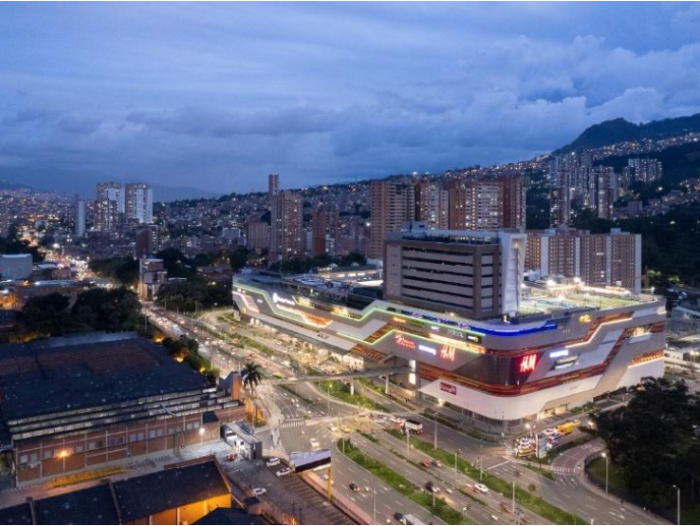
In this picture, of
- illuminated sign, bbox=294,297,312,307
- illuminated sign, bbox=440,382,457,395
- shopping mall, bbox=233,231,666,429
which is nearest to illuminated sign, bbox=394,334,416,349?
shopping mall, bbox=233,231,666,429

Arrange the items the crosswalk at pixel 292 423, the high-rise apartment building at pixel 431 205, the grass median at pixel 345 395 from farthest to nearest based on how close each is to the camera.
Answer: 1. the high-rise apartment building at pixel 431 205
2. the grass median at pixel 345 395
3. the crosswalk at pixel 292 423

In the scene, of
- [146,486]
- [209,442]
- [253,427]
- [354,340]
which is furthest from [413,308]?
[146,486]

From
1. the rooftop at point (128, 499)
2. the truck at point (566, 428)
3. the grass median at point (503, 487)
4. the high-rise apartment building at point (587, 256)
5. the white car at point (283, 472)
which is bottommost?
the grass median at point (503, 487)

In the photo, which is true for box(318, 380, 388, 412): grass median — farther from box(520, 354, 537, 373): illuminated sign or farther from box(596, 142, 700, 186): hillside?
box(596, 142, 700, 186): hillside

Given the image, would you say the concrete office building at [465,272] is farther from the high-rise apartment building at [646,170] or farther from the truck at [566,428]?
the high-rise apartment building at [646,170]

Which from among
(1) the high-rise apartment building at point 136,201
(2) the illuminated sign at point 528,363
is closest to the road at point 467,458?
(2) the illuminated sign at point 528,363

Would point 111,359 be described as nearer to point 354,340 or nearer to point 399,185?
point 354,340
